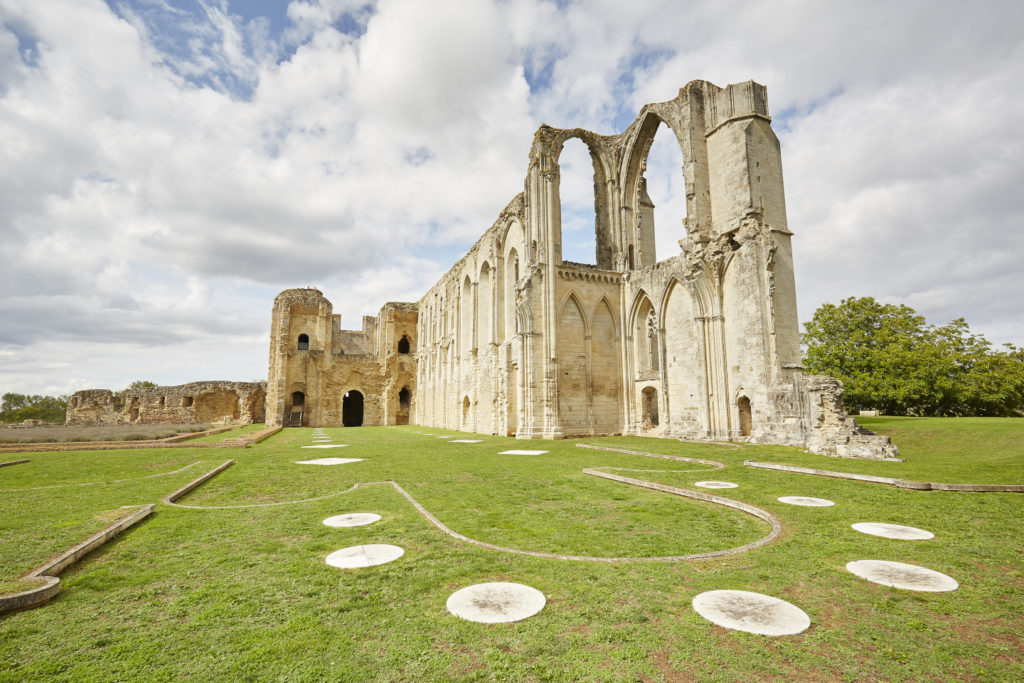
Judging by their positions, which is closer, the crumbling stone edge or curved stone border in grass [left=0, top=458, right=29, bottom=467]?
curved stone border in grass [left=0, top=458, right=29, bottom=467]

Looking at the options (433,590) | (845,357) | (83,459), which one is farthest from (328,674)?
(845,357)

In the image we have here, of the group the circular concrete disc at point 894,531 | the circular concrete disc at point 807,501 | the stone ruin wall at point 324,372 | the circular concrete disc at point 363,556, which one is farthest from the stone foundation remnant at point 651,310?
the circular concrete disc at point 363,556

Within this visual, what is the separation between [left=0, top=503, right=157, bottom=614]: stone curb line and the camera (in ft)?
8.56

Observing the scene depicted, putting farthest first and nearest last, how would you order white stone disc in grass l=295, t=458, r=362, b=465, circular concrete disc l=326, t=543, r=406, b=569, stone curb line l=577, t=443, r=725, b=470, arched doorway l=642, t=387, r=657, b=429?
1. arched doorway l=642, t=387, r=657, b=429
2. white stone disc in grass l=295, t=458, r=362, b=465
3. stone curb line l=577, t=443, r=725, b=470
4. circular concrete disc l=326, t=543, r=406, b=569

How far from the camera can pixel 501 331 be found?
24.3 meters

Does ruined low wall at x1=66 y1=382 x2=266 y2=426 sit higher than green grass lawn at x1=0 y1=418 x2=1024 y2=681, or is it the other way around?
ruined low wall at x1=66 y1=382 x2=266 y2=426

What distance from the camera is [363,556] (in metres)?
3.61

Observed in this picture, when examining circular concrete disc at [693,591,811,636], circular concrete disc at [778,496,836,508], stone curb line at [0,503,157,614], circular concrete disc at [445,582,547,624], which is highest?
stone curb line at [0,503,157,614]

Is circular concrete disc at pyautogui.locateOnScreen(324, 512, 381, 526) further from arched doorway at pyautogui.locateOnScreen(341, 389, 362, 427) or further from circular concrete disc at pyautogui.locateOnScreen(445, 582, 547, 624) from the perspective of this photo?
arched doorway at pyautogui.locateOnScreen(341, 389, 362, 427)

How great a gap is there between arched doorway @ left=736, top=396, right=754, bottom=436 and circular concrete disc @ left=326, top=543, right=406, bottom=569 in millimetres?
14116

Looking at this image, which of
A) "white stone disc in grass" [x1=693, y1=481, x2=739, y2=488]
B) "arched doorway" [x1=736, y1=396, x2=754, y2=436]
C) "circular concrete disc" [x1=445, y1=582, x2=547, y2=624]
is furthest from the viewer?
"arched doorway" [x1=736, y1=396, x2=754, y2=436]

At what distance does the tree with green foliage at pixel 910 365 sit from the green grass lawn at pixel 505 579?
21.4 m

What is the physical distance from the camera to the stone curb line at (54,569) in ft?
8.56

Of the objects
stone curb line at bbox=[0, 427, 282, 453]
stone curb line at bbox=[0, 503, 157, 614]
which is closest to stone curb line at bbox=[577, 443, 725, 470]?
stone curb line at bbox=[0, 503, 157, 614]
